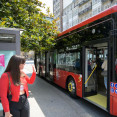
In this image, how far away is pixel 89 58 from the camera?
186 inches

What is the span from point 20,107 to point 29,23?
5292 millimetres

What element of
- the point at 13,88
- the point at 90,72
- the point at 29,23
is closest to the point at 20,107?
the point at 13,88

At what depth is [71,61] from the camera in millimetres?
5293

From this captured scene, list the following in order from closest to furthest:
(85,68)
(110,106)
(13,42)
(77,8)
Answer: (110,106), (13,42), (85,68), (77,8)

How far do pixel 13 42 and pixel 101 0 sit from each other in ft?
79.7

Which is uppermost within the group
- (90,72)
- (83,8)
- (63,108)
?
(83,8)

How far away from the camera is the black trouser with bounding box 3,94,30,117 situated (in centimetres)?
199

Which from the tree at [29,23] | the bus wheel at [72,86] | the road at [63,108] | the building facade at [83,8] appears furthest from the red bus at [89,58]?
the building facade at [83,8]

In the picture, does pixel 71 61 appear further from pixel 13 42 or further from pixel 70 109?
pixel 13 42

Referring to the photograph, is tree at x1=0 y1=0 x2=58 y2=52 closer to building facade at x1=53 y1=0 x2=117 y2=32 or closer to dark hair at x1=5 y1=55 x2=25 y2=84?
dark hair at x1=5 y1=55 x2=25 y2=84

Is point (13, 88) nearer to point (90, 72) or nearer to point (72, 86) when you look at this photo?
point (90, 72)

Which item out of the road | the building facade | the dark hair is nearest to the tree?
the road

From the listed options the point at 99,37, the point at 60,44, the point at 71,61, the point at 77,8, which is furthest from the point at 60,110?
the point at 77,8

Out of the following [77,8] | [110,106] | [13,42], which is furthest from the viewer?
[77,8]
